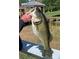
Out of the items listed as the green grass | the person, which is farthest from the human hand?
the green grass

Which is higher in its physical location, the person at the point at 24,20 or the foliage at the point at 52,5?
the foliage at the point at 52,5

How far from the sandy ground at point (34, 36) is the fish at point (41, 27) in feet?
0.12

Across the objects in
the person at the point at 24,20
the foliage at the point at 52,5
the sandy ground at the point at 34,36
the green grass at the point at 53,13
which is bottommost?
the sandy ground at the point at 34,36

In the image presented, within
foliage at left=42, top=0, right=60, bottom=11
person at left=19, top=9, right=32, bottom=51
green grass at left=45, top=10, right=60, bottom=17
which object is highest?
foliage at left=42, top=0, right=60, bottom=11

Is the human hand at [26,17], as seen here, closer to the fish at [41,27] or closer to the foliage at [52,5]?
the fish at [41,27]

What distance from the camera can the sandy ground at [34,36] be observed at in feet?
6.06

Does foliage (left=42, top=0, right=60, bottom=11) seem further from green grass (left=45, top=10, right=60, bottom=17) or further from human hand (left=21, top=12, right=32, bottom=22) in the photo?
human hand (left=21, top=12, right=32, bottom=22)

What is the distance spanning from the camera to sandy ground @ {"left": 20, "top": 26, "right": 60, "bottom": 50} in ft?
6.06

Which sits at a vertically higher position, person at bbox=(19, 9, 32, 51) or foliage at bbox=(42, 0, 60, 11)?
foliage at bbox=(42, 0, 60, 11)

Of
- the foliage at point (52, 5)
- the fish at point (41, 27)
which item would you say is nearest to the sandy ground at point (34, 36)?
the fish at point (41, 27)

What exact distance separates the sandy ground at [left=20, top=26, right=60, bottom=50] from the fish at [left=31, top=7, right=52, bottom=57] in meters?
0.04
